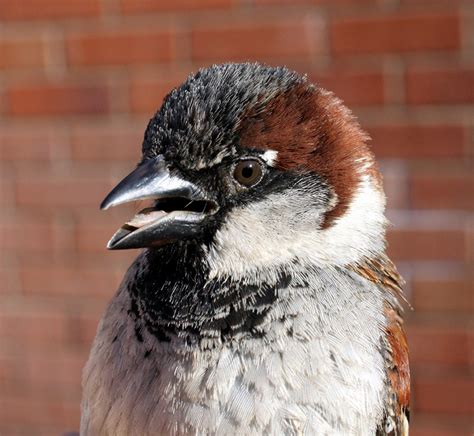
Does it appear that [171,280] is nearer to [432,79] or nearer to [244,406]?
[244,406]

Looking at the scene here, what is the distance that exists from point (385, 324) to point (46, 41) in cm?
158

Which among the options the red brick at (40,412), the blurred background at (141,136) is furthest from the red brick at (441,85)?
the red brick at (40,412)

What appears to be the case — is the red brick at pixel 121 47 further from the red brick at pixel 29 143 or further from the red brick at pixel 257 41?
the red brick at pixel 29 143

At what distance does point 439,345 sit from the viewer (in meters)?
2.33

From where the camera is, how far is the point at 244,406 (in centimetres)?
120

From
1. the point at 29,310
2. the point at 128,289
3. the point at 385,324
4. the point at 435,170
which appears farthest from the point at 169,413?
the point at 29,310

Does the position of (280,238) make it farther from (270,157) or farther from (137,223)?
(137,223)

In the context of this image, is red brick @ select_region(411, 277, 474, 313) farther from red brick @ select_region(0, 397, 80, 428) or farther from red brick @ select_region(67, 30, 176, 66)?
red brick @ select_region(0, 397, 80, 428)

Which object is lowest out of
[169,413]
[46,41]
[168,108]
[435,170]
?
[169,413]

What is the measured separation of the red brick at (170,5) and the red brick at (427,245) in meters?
0.83

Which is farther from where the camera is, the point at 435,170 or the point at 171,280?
the point at 435,170

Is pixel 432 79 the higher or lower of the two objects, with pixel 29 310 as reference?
higher

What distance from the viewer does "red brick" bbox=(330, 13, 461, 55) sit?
2.17m

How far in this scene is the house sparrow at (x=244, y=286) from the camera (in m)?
1.21
